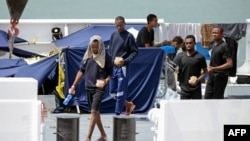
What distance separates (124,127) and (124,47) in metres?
2.64

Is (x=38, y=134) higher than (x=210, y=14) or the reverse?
the reverse

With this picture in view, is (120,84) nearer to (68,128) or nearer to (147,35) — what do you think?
(147,35)

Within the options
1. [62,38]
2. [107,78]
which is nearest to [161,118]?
[107,78]

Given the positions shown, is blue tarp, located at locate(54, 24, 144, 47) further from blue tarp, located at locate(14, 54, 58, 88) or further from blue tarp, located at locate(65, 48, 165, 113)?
blue tarp, located at locate(65, 48, 165, 113)

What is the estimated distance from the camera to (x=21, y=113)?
24.2ft

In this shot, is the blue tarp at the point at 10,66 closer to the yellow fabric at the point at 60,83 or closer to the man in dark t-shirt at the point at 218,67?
the yellow fabric at the point at 60,83

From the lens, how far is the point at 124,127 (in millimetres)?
10492

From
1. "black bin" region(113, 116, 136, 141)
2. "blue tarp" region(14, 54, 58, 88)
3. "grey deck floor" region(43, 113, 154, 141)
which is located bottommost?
"grey deck floor" region(43, 113, 154, 141)

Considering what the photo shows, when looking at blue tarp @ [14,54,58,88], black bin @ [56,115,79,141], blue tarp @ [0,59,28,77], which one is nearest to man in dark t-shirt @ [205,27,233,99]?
black bin @ [56,115,79,141]

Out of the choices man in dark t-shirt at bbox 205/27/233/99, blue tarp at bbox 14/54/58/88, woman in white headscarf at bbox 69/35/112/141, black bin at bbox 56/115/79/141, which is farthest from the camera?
blue tarp at bbox 14/54/58/88

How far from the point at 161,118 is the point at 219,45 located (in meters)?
4.28

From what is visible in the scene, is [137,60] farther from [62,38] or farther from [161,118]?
[161,118]

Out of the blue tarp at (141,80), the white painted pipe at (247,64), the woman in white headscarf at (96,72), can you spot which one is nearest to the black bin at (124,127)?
the woman in white headscarf at (96,72)

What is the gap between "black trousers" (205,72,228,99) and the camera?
37.4 ft
